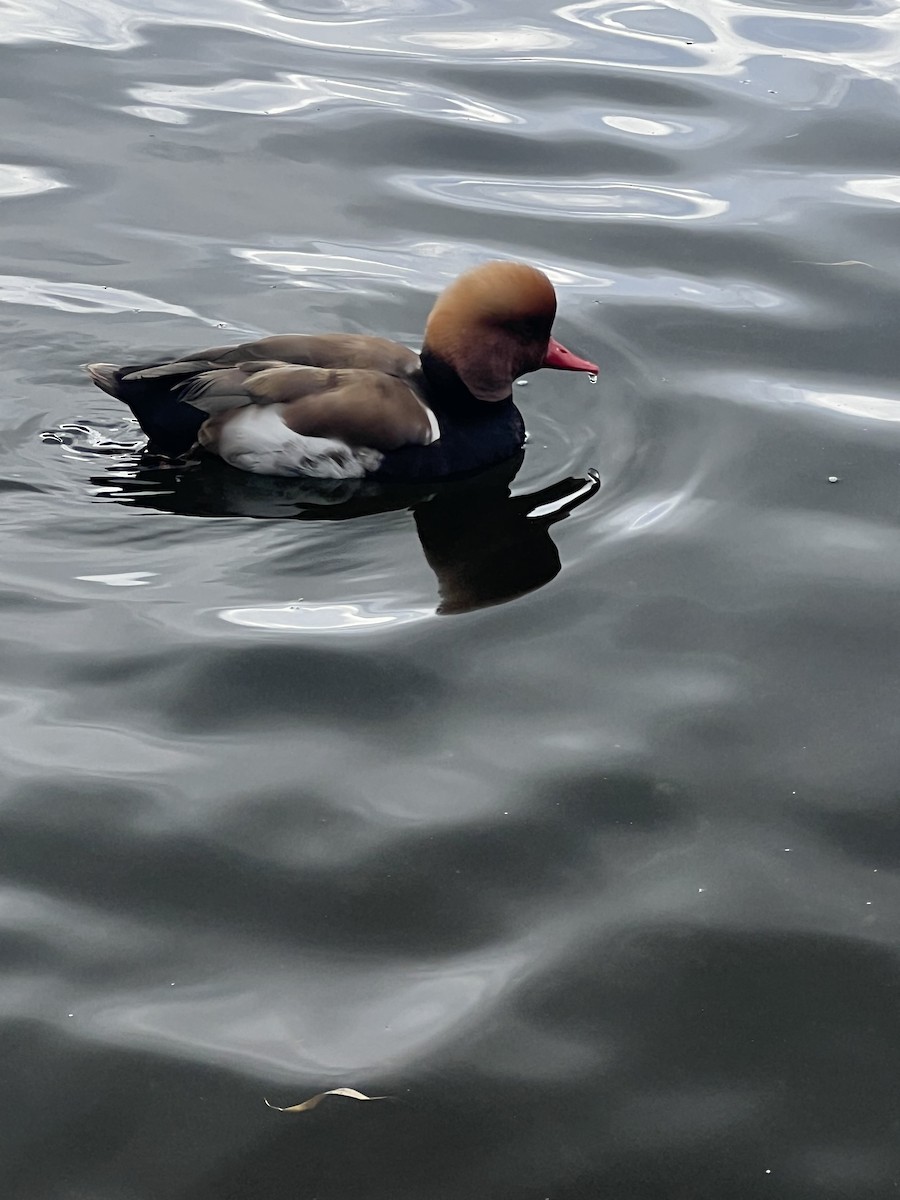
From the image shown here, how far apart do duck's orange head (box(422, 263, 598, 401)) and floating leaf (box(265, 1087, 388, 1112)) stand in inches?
129

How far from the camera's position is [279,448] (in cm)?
579

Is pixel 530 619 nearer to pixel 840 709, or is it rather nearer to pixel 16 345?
pixel 840 709

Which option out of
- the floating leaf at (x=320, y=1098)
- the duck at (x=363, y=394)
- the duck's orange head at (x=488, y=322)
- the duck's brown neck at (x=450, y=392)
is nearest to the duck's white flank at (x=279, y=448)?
the duck at (x=363, y=394)

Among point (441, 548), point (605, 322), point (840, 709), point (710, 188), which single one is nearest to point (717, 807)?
point (840, 709)

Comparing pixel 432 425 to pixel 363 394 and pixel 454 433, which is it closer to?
pixel 454 433

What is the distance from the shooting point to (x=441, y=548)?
5297 millimetres

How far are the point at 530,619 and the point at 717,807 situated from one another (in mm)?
1004

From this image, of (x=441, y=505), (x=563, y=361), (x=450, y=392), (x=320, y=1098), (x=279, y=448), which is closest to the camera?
(x=320, y=1098)

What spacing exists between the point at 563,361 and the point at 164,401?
4.68ft

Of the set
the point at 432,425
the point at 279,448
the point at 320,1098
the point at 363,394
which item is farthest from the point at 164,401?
the point at 320,1098

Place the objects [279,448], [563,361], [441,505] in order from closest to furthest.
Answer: [441,505]
[279,448]
[563,361]

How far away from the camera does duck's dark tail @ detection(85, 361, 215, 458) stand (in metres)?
5.81

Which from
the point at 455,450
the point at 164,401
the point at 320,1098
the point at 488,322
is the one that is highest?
the point at 488,322

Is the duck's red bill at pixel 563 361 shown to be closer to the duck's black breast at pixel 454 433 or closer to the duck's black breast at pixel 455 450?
the duck's black breast at pixel 454 433
